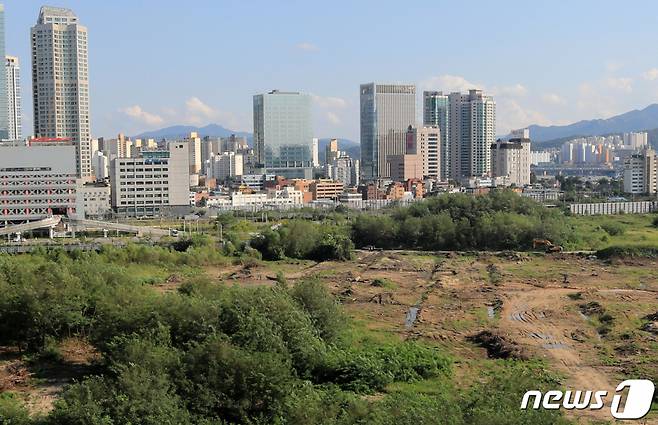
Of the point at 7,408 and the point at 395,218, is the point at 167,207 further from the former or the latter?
the point at 7,408

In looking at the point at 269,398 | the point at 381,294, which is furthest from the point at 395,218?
the point at 269,398

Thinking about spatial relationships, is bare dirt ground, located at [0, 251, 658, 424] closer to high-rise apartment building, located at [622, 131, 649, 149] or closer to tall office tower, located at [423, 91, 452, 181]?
tall office tower, located at [423, 91, 452, 181]

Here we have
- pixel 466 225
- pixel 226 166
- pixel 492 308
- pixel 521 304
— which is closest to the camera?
pixel 492 308

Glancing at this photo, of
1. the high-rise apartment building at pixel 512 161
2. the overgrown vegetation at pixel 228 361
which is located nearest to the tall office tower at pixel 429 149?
the high-rise apartment building at pixel 512 161

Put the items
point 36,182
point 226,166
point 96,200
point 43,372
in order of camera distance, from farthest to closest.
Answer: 1. point 226,166
2. point 96,200
3. point 36,182
4. point 43,372

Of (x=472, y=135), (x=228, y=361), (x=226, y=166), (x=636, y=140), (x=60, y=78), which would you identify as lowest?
(x=228, y=361)

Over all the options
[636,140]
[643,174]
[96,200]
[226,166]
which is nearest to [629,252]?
[96,200]

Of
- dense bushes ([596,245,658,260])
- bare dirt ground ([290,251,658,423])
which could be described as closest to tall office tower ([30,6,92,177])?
bare dirt ground ([290,251,658,423])

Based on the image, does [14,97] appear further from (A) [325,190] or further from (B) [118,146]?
(A) [325,190]
